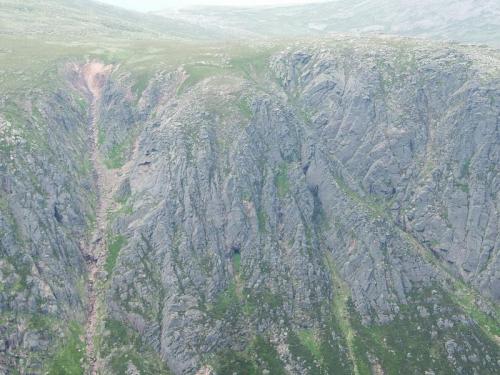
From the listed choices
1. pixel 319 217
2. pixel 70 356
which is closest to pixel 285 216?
pixel 319 217

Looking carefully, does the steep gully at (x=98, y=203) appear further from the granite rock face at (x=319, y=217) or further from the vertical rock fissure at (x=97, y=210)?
the granite rock face at (x=319, y=217)

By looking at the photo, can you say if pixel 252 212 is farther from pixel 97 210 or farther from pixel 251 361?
pixel 97 210

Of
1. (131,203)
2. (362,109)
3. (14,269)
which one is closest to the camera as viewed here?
(14,269)

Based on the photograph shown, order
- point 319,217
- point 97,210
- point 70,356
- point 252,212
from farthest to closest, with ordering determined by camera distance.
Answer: point 319,217 < point 97,210 < point 252,212 < point 70,356

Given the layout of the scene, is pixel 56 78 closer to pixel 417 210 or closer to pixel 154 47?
pixel 154 47

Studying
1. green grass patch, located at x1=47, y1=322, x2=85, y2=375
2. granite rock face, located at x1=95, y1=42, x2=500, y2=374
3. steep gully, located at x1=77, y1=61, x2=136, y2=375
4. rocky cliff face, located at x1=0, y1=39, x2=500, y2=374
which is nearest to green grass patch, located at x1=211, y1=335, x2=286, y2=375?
rocky cliff face, located at x1=0, y1=39, x2=500, y2=374

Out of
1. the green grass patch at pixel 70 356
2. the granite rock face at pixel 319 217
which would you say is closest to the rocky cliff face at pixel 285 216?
the granite rock face at pixel 319 217

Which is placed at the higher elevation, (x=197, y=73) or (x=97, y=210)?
(x=197, y=73)

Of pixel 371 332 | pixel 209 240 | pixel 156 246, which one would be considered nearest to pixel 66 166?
pixel 156 246
